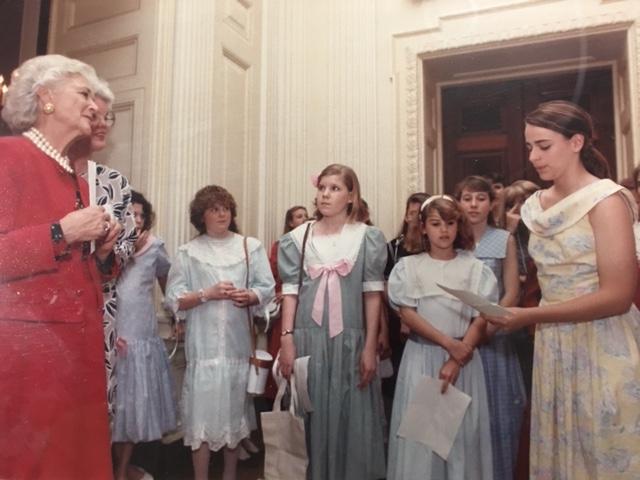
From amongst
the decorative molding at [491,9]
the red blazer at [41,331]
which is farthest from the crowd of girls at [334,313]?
the decorative molding at [491,9]

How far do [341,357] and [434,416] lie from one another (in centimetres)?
29

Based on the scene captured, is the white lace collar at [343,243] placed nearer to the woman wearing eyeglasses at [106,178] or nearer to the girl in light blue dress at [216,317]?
the girl in light blue dress at [216,317]

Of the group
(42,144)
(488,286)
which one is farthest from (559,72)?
(42,144)

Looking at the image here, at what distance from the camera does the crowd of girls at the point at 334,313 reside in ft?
2.53

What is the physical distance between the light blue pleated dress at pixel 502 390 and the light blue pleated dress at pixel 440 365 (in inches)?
3.6

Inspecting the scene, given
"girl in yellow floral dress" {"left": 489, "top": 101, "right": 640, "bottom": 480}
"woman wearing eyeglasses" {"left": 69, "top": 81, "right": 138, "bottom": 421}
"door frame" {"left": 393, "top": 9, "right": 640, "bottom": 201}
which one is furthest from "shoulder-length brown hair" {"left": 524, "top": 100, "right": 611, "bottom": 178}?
"woman wearing eyeglasses" {"left": 69, "top": 81, "right": 138, "bottom": 421}

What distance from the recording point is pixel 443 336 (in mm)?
1289

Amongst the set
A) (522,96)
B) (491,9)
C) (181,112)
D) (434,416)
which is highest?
(491,9)

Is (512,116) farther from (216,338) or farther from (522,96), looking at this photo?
(216,338)

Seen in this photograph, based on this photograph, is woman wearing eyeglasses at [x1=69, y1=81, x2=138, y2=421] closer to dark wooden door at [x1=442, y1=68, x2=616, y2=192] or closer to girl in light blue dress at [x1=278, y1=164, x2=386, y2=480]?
girl in light blue dress at [x1=278, y1=164, x2=386, y2=480]

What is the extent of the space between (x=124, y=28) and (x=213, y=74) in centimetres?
38

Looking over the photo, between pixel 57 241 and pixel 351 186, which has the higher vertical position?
pixel 351 186

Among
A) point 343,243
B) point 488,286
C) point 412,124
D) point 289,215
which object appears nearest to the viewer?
point 488,286

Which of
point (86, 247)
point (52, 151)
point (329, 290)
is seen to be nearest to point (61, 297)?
point (86, 247)
